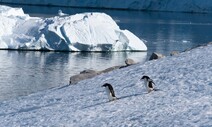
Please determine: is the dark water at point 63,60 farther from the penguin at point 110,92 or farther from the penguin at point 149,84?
the penguin at point 149,84

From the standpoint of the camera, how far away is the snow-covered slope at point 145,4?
70.9 metres

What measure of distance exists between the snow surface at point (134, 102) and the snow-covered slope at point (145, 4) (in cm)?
5749

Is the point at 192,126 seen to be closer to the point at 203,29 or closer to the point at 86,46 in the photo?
the point at 86,46

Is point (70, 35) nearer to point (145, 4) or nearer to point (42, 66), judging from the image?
point (42, 66)

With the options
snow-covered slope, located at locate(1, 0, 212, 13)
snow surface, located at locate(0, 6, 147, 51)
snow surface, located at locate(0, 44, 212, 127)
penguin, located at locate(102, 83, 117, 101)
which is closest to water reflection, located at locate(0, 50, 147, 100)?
snow surface, located at locate(0, 6, 147, 51)

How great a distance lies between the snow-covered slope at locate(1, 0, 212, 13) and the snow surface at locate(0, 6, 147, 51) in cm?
3787

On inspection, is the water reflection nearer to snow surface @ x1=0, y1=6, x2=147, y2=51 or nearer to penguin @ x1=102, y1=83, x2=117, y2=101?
snow surface @ x1=0, y1=6, x2=147, y2=51

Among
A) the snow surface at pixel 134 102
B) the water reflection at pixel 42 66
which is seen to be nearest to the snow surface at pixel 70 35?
the water reflection at pixel 42 66

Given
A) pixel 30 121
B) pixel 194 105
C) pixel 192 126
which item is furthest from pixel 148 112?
pixel 30 121

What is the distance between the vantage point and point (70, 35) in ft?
103

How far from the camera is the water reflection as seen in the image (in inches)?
827

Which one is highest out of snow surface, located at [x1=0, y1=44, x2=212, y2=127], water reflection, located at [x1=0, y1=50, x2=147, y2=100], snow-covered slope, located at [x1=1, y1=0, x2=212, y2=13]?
snow-covered slope, located at [x1=1, y1=0, x2=212, y2=13]

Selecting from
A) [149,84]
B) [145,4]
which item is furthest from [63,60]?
[145,4]

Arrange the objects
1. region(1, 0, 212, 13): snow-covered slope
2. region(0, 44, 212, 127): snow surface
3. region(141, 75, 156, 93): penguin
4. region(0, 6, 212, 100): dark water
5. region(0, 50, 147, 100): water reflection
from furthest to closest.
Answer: region(1, 0, 212, 13): snow-covered slope
region(0, 6, 212, 100): dark water
region(0, 50, 147, 100): water reflection
region(141, 75, 156, 93): penguin
region(0, 44, 212, 127): snow surface
